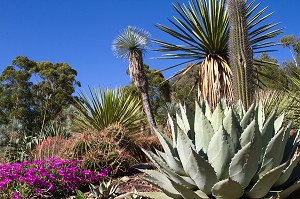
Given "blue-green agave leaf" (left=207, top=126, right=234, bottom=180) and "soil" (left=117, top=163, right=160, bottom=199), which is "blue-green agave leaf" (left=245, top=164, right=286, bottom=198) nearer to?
"blue-green agave leaf" (left=207, top=126, right=234, bottom=180)

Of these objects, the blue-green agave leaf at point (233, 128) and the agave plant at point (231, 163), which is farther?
the blue-green agave leaf at point (233, 128)

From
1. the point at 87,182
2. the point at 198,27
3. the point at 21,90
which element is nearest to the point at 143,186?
the point at 87,182

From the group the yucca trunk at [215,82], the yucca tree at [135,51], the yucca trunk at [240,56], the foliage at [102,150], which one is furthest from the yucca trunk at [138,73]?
the yucca trunk at [240,56]

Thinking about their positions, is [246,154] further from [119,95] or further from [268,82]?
[268,82]

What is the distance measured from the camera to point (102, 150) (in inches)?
249

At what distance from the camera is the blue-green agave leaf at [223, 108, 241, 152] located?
2.24m

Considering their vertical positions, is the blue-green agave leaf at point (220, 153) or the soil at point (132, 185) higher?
the blue-green agave leaf at point (220, 153)

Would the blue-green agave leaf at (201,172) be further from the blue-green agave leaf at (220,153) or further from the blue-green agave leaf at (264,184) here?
the blue-green agave leaf at (264,184)

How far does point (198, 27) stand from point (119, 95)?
2899 millimetres

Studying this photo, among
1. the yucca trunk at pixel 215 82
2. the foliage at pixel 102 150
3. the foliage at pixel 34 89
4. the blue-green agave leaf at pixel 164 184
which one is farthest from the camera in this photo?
the foliage at pixel 34 89

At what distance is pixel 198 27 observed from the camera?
900cm

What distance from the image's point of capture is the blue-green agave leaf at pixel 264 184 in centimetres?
207

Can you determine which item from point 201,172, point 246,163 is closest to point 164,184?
point 201,172

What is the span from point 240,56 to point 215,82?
3.55 m
